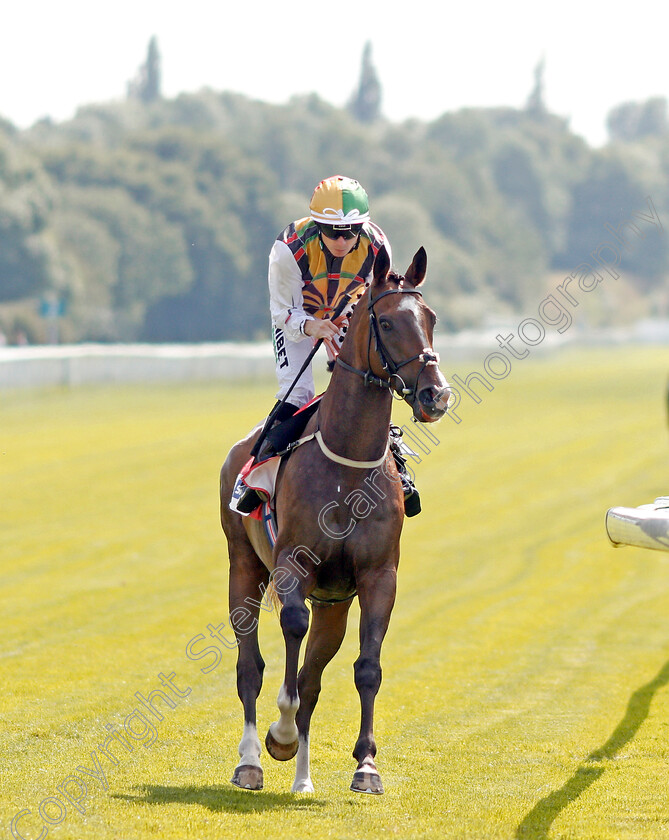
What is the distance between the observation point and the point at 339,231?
625 cm

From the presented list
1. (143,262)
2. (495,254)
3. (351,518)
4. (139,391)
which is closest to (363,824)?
(351,518)

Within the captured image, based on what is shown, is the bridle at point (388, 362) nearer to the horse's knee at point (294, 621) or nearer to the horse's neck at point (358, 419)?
the horse's neck at point (358, 419)

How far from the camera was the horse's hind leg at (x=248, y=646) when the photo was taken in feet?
20.4

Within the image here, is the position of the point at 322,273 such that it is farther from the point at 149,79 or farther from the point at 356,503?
the point at 149,79

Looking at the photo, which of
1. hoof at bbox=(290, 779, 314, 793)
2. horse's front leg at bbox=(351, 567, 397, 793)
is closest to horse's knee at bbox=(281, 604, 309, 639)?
horse's front leg at bbox=(351, 567, 397, 793)

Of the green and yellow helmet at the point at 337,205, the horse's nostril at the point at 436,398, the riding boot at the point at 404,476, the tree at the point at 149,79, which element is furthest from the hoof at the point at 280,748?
the tree at the point at 149,79

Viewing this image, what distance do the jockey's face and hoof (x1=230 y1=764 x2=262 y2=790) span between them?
2.54m

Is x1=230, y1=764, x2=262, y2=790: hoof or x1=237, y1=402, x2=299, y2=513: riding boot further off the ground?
x1=237, y1=402, x2=299, y2=513: riding boot

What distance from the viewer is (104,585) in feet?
42.7

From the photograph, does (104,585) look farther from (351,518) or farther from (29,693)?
(351,518)

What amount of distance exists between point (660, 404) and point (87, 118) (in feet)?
313

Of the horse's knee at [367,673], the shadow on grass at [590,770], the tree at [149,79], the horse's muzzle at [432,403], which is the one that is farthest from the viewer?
the tree at [149,79]

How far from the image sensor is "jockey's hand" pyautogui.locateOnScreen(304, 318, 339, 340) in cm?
616

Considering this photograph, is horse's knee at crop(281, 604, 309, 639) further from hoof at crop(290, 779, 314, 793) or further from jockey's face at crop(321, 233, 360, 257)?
jockey's face at crop(321, 233, 360, 257)
